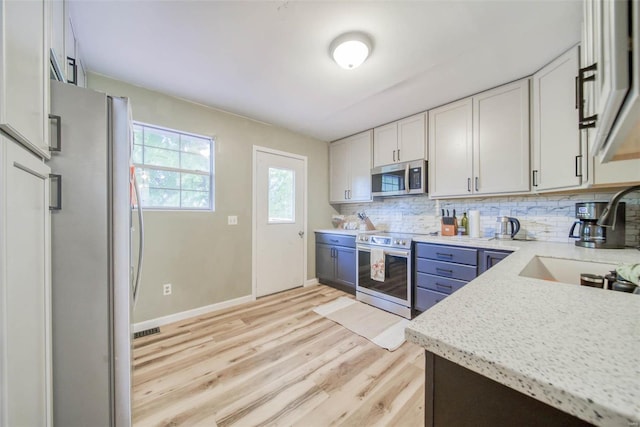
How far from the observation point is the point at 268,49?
1.79m

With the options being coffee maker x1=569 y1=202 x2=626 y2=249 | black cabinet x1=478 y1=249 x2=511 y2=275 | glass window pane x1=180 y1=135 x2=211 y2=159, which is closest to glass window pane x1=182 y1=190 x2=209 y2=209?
glass window pane x1=180 y1=135 x2=211 y2=159

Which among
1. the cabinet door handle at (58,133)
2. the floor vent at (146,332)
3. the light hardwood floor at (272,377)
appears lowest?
the light hardwood floor at (272,377)

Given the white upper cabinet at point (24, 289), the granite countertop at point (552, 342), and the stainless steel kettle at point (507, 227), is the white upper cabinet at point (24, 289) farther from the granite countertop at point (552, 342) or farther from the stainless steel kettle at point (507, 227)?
the stainless steel kettle at point (507, 227)

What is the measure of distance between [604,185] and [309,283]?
3.29 meters

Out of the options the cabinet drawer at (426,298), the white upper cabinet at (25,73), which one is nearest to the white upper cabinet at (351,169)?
the cabinet drawer at (426,298)

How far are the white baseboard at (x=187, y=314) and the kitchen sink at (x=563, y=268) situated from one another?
2852mm

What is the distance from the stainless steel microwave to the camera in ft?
9.20

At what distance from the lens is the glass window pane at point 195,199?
2.65 meters

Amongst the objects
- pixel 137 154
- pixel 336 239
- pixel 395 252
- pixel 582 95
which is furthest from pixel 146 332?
pixel 582 95

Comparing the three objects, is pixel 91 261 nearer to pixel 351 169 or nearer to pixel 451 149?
pixel 451 149

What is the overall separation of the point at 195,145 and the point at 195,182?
437 mm

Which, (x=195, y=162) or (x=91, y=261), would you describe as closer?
(x=91, y=261)

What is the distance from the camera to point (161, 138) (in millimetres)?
2514

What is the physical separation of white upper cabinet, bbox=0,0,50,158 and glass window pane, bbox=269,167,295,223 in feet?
7.92
